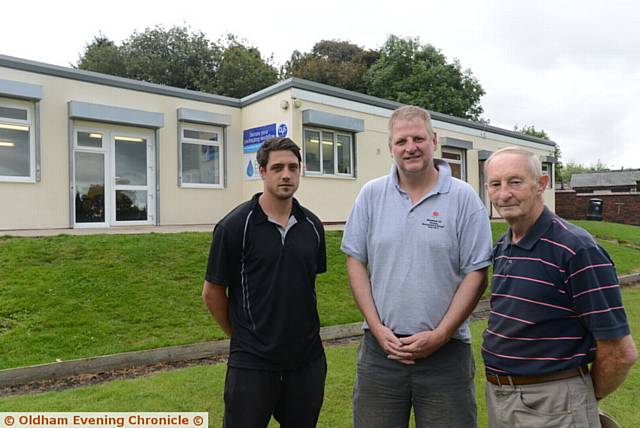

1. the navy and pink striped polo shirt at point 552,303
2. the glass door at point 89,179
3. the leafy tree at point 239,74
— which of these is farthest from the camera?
the leafy tree at point 239,74

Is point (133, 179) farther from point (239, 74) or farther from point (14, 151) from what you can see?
point (239, 74)

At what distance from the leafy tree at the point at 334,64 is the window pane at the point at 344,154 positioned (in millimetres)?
18543

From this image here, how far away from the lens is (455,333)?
2.27 metres

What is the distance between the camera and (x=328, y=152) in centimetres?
1508

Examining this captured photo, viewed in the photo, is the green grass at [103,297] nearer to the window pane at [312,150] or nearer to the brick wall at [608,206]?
the window pane at [312,150]

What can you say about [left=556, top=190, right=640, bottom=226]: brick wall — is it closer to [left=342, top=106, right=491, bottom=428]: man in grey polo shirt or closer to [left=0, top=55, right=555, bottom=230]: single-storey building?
[left=0, top=55, right=555, bottom=230]: single-storey building

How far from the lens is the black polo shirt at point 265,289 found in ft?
7.75

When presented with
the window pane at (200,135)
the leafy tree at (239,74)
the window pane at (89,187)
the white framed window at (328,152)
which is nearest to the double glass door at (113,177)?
the window pane at (89,187)

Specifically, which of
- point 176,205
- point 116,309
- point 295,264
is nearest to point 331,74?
point 176,205

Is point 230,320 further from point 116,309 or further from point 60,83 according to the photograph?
point 60,83

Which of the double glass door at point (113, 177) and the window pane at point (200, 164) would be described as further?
the window pane at point (200, 164)

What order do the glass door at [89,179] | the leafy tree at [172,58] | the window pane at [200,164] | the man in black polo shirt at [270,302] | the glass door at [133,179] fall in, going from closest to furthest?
the man in black polo shirt at [270,302], the glass door at [89,179], the glass door at [133,179], the window pane at [200,164], the leafy tree at [172,58]

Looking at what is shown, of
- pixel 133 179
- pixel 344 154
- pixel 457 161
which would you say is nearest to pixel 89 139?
pixel 133 179

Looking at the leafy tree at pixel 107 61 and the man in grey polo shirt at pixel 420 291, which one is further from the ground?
the leafy tree at pixel 107 61
